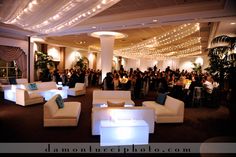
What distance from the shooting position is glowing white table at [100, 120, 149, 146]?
3.63 m

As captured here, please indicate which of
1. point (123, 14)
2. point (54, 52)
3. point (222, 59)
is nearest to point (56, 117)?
point (123, 14)

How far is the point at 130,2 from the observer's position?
5715mm

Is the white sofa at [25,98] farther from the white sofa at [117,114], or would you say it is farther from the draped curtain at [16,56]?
the draped curtain at [16,56]

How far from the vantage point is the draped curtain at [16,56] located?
9.92 meters

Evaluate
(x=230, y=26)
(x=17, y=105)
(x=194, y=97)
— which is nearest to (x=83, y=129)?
(x=17, y=105)

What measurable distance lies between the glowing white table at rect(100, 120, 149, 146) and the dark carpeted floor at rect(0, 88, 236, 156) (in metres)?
0.38

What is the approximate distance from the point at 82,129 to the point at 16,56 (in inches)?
330

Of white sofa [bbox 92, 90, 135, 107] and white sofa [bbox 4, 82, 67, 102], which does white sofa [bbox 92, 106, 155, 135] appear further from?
white sofa [bbox 4, 82, 67, 102]

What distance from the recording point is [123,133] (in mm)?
3686

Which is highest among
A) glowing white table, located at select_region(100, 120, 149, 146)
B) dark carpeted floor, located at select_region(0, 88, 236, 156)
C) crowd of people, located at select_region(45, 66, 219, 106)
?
crowd of people, located at select_region(45, 66, 219, 106)

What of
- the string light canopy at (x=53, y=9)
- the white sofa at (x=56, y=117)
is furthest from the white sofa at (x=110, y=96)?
the string light canopy at (x=53, y=9)

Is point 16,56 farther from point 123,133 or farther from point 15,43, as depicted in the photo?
point 123,133

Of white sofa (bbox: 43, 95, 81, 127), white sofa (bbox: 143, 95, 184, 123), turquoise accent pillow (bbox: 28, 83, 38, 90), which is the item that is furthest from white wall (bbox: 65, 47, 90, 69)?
white sofa (bbox: 143, 95, 184, 123)

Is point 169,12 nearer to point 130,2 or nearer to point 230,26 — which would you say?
point 130,2
